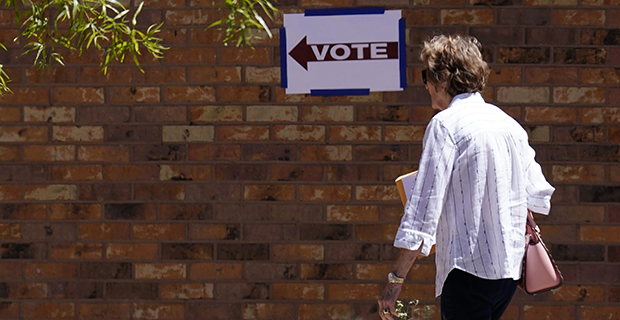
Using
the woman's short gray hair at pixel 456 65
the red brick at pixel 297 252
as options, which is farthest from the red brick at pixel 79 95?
the woman's short gray hair at pixel 456 65

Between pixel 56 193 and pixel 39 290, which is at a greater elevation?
pixel 56 193

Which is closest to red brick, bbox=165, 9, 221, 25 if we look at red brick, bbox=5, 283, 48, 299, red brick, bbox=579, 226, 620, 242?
red brick, bbox=5, 283, 48, 299

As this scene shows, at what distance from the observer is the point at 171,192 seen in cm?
430

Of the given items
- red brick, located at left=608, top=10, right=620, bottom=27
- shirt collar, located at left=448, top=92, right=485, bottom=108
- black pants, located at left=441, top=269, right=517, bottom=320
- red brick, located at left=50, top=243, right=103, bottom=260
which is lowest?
red brick, located at left=50, top=243, right=103, bottom=260

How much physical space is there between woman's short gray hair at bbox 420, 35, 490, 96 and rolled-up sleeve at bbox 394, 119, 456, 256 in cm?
21

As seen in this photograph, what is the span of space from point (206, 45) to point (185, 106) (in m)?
0.41

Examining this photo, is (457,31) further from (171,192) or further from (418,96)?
(171,192)

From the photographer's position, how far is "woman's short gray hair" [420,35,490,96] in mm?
2617

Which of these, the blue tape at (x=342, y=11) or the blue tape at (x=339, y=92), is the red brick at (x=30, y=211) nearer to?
the blue tape at (x=339, y=92)

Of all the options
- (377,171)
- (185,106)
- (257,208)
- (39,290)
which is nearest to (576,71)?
(377,171)

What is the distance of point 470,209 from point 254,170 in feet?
6.58

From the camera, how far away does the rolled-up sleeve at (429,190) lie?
8.13 ft

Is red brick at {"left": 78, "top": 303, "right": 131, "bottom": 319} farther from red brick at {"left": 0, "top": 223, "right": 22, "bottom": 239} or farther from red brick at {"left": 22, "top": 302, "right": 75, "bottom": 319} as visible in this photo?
red brick at {"left": 0, "top": 223, "right": 22, "bottom": 239}

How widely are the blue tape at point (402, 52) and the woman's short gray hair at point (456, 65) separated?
1519 millimetres
